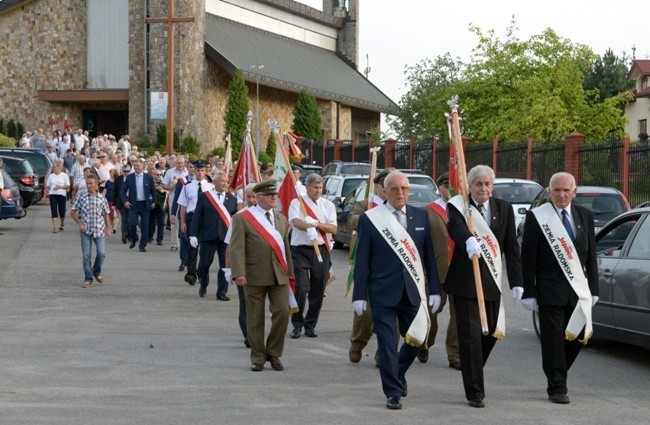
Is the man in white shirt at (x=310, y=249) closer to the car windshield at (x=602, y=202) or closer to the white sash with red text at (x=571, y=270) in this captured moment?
the white sash with red text at (x=571, y=270)

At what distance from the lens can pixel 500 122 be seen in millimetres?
49344

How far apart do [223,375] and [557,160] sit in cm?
2213

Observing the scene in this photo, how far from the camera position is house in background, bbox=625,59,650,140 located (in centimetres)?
6625

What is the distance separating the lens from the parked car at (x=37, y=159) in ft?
126

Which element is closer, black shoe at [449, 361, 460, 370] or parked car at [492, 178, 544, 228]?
black shoe at [449, 361, 460, 370]

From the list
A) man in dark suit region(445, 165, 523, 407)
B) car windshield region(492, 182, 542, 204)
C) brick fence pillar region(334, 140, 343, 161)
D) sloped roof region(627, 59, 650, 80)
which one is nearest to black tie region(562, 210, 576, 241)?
man in dark suit region(445, 165, 523, 407)

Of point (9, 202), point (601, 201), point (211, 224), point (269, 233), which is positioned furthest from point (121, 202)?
point (269, 233)

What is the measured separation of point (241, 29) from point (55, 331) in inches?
2361

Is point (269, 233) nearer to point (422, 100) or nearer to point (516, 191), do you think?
point (516, 191)

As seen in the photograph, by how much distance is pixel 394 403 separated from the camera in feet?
29.5

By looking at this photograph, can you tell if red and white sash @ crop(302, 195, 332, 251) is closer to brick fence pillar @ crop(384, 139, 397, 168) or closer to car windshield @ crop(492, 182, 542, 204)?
car windshield @ crop(492, 182, 542, 204)

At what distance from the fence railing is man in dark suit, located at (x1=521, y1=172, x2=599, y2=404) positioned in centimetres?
1687

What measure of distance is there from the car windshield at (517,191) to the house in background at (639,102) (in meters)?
40.8

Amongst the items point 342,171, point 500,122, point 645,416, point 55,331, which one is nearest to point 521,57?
point 500,122
